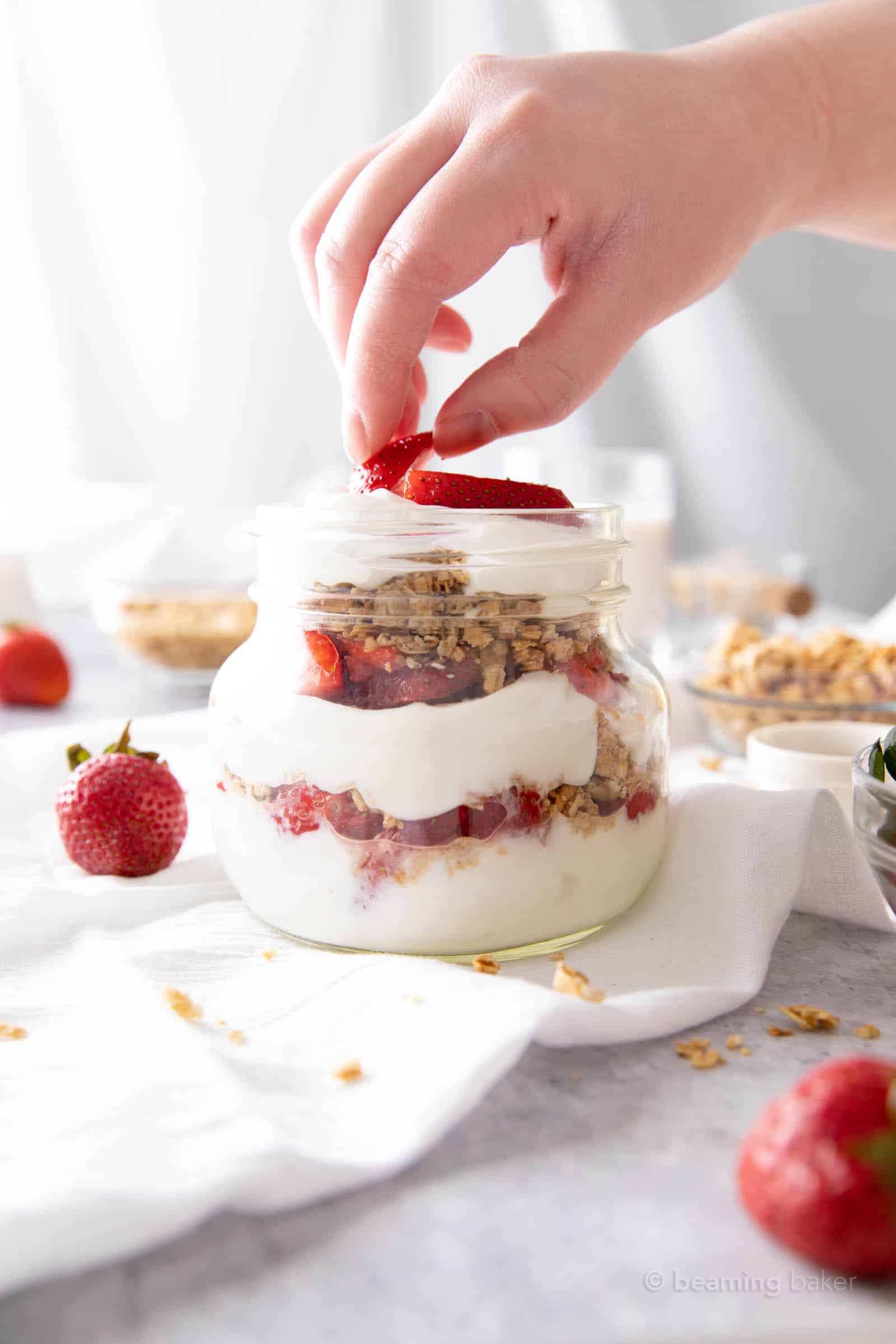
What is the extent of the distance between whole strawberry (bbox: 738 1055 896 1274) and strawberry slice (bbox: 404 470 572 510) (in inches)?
15.7

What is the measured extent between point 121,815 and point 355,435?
31 cm

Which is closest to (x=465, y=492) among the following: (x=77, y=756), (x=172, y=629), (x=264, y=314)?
(x=77, y=756)

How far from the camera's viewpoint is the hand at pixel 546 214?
74 centimetres

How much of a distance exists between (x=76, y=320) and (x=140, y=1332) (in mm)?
2910

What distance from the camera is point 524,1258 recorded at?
0.44 meters

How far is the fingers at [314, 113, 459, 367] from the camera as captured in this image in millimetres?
760

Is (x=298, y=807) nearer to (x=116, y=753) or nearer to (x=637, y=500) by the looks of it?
(x=116, y=753)

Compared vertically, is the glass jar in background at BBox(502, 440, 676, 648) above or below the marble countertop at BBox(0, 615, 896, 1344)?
above

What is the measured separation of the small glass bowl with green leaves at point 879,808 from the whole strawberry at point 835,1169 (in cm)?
25

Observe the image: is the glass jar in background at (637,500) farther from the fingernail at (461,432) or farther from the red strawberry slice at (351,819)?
the red strawberry slice at (351,819)

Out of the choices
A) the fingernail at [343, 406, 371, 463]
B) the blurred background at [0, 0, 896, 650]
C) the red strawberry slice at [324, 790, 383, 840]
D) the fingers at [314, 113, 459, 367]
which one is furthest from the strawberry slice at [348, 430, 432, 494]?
the blurred background at [0, 0, 896, 650]

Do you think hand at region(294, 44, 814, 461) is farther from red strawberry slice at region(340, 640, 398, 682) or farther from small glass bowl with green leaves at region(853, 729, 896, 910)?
small glass bowl with green leaves at region(853, 729, 896, 910)

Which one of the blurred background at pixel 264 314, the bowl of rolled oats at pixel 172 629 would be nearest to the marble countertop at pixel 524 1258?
the bowl of rolled oats at pixel 172 629

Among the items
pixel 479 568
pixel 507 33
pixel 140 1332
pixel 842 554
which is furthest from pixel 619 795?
pixel 507 33
